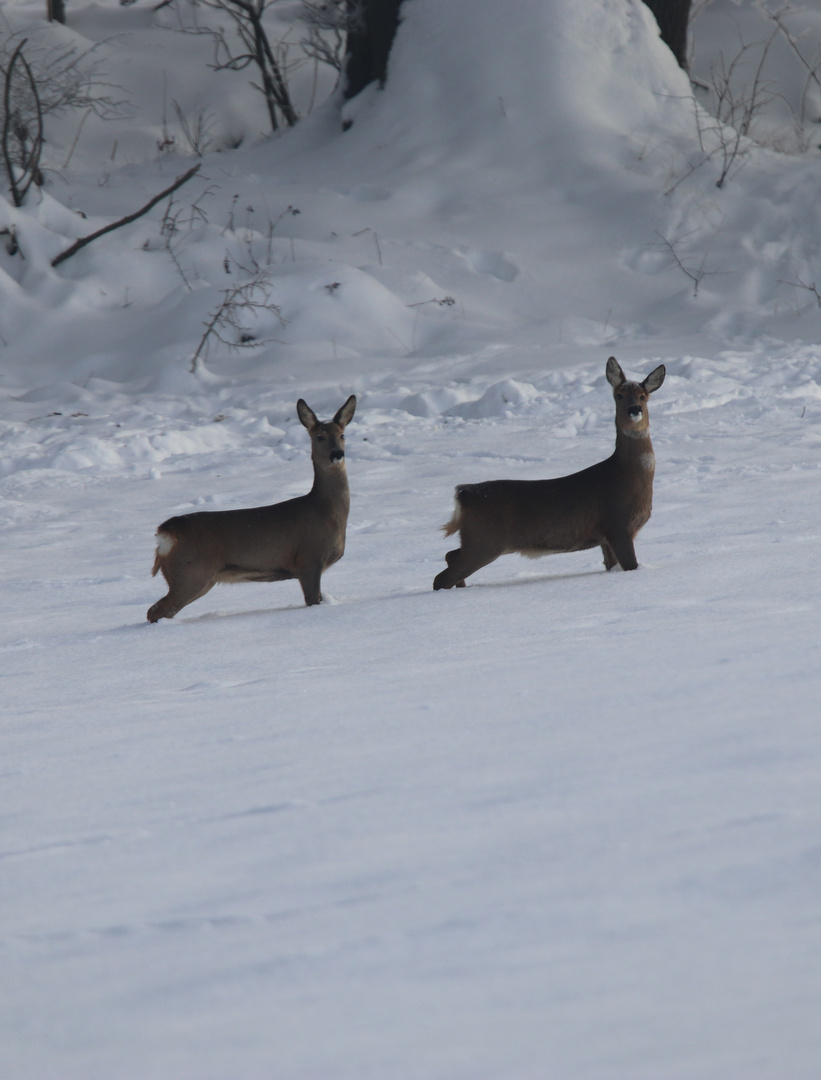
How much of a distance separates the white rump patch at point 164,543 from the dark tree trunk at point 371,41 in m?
13.6

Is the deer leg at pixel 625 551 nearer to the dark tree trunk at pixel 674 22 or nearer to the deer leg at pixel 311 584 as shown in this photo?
the deer leg at pixel 311 584

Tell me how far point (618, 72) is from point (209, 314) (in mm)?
7312

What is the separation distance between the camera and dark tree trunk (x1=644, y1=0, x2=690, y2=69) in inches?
664

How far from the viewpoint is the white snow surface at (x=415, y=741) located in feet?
4.66

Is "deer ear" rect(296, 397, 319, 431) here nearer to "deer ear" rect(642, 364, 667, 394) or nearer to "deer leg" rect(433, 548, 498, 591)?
"deer leg" rect(433, 548, 498, 591)

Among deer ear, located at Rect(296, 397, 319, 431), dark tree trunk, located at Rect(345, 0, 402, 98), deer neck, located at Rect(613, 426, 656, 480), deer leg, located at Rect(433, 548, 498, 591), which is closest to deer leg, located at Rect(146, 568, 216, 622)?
deer ear, located at Rect(296, 397, 319, 431)

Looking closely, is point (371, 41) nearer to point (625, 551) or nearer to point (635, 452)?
point (635, 452)

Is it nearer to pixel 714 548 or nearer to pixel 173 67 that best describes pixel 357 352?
pixel 714 548

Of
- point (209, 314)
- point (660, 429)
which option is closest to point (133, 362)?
point (209, 314)

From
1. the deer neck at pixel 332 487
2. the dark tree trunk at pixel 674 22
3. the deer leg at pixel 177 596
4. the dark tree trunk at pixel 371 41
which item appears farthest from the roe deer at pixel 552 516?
the dark tree trunk at pixel 674 22

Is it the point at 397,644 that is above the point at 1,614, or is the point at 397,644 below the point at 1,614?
above

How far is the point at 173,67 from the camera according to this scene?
22172mm

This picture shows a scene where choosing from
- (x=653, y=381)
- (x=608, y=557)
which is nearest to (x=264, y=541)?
(x=608, y=557)

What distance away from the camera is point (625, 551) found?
4793 millimetres
